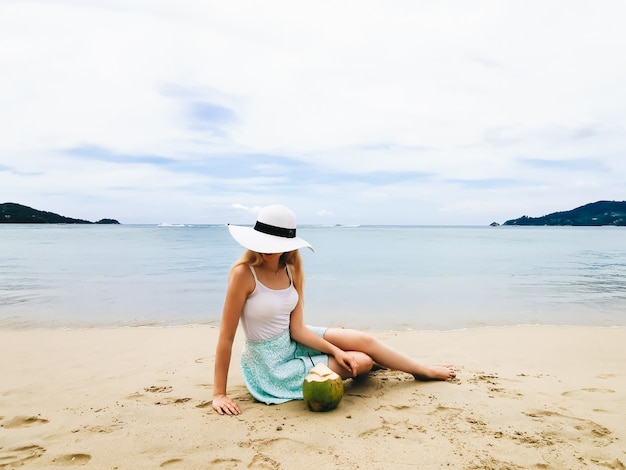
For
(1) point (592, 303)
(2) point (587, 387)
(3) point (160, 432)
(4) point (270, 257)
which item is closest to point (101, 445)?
(3) point (160, 432)

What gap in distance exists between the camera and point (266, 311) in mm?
4102

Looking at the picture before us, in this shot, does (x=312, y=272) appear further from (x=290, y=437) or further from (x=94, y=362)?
(x=290, y=437)

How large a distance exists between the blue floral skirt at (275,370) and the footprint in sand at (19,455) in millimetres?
1702

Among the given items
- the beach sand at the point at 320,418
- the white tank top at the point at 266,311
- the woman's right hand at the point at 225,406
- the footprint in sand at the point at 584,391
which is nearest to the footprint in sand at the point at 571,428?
the beach sand at the point at 320,418

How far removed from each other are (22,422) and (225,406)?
164 centimetres

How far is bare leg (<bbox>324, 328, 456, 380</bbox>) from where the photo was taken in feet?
14.9

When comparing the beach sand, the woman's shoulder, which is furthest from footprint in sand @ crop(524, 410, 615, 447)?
the woman's shoulder

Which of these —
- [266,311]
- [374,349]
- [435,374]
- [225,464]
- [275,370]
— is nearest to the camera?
[225,464]

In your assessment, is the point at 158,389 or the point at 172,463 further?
the point at 158,389

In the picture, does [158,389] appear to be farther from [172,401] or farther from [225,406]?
[225,406]

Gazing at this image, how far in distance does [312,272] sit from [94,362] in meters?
11.3

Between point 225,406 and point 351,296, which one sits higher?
point 225,406

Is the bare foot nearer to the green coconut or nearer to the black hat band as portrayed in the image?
the green coconut

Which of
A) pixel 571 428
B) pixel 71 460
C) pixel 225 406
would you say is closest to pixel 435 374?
pixel 571 428
